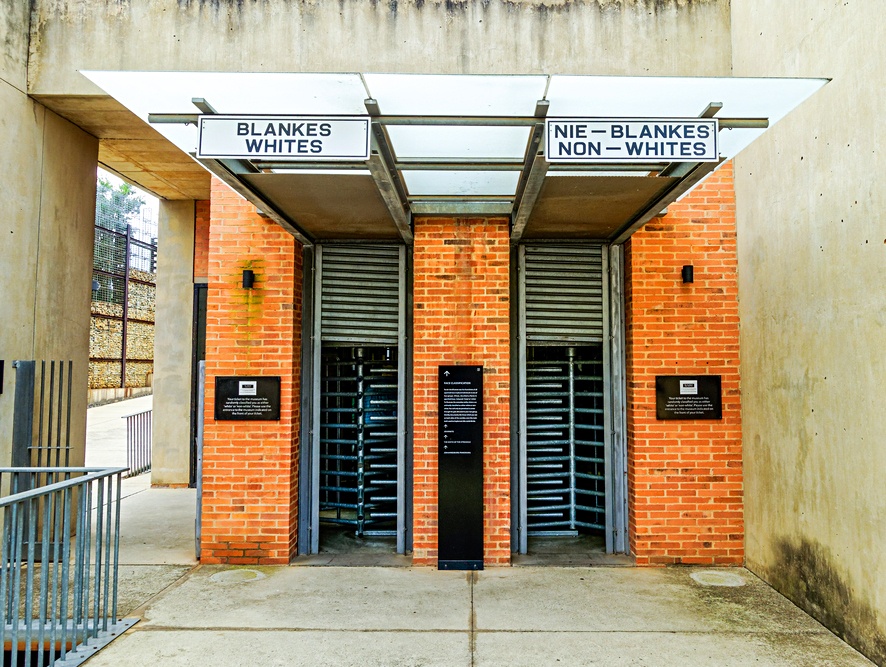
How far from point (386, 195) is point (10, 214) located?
4024mm

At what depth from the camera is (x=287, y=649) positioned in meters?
4.26

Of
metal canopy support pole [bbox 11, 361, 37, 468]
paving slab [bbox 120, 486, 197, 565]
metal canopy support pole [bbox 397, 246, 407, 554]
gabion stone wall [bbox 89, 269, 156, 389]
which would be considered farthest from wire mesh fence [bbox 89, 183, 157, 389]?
metal canopy support pole [bbox 397, 246, 407, 554]

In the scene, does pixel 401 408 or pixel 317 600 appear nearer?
pixel 317 600

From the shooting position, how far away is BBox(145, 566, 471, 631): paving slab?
15.4 feet

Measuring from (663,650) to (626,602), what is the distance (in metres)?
0.85

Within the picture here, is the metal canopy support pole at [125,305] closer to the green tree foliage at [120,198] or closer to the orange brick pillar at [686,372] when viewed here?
the green tree foliage at [120,198]

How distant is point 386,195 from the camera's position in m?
4.81

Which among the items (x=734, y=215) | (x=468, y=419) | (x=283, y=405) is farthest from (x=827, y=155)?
(x=283, y=405)

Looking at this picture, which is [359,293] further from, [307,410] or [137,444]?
[137,444]

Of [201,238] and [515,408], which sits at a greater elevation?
[201,238]

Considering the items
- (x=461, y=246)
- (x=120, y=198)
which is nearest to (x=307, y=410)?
(x=461, y=246)

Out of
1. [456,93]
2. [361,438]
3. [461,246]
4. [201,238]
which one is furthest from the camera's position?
[201,238]

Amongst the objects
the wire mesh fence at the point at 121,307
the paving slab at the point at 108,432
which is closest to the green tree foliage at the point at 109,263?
the wire mesh fence at the point at 121,307

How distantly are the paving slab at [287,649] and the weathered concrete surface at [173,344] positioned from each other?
5613 mm
